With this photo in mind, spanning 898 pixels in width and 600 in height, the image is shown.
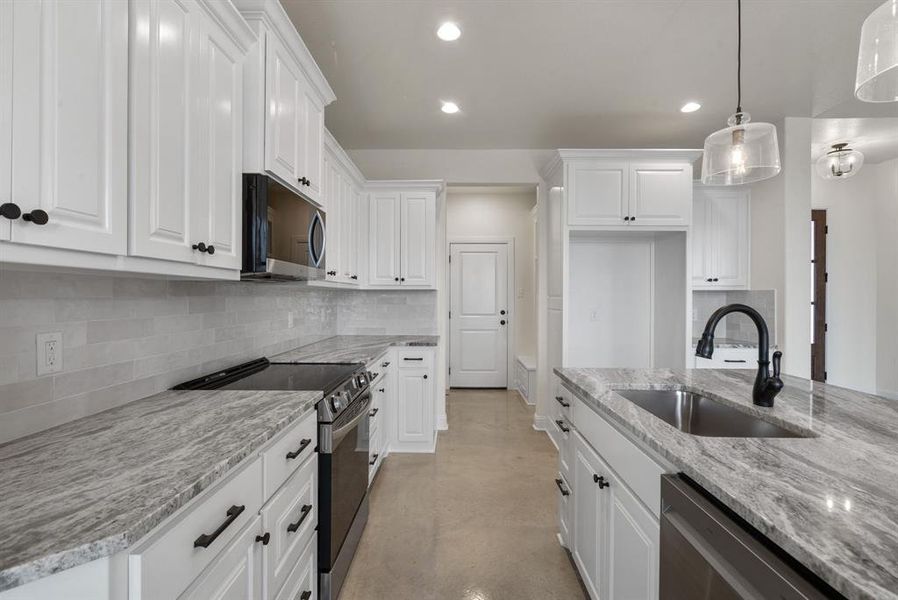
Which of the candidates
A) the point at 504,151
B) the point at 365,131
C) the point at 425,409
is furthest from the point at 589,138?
the point at 425,409

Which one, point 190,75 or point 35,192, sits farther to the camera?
point 190,75

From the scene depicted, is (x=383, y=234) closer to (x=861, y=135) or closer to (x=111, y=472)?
(x=111, y=472)

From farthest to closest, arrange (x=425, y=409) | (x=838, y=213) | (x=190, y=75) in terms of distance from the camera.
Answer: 1. (x=838, y=213)
2. (x=425, y=409)
3. (x=190, y=75)

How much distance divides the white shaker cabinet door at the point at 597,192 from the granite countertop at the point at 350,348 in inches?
65.5

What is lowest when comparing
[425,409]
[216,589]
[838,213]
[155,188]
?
[425,409]

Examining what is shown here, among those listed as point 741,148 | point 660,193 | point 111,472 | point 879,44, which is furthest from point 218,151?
point 660,193

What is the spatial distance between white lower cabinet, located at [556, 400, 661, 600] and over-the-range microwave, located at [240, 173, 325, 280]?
1.47 meters

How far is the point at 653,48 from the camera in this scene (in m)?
2.42

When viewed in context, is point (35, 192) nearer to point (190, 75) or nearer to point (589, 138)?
point (190, 75)

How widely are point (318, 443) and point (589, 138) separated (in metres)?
3.57

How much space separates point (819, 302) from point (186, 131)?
6455 millimetres

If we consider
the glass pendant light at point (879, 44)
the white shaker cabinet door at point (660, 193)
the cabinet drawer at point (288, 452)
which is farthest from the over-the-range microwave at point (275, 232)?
the white shaker cabinet door at point (660, 193)

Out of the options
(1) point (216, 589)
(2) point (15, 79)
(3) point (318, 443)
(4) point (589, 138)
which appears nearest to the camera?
(2) point (15, 79)

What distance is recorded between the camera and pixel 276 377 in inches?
76.1
